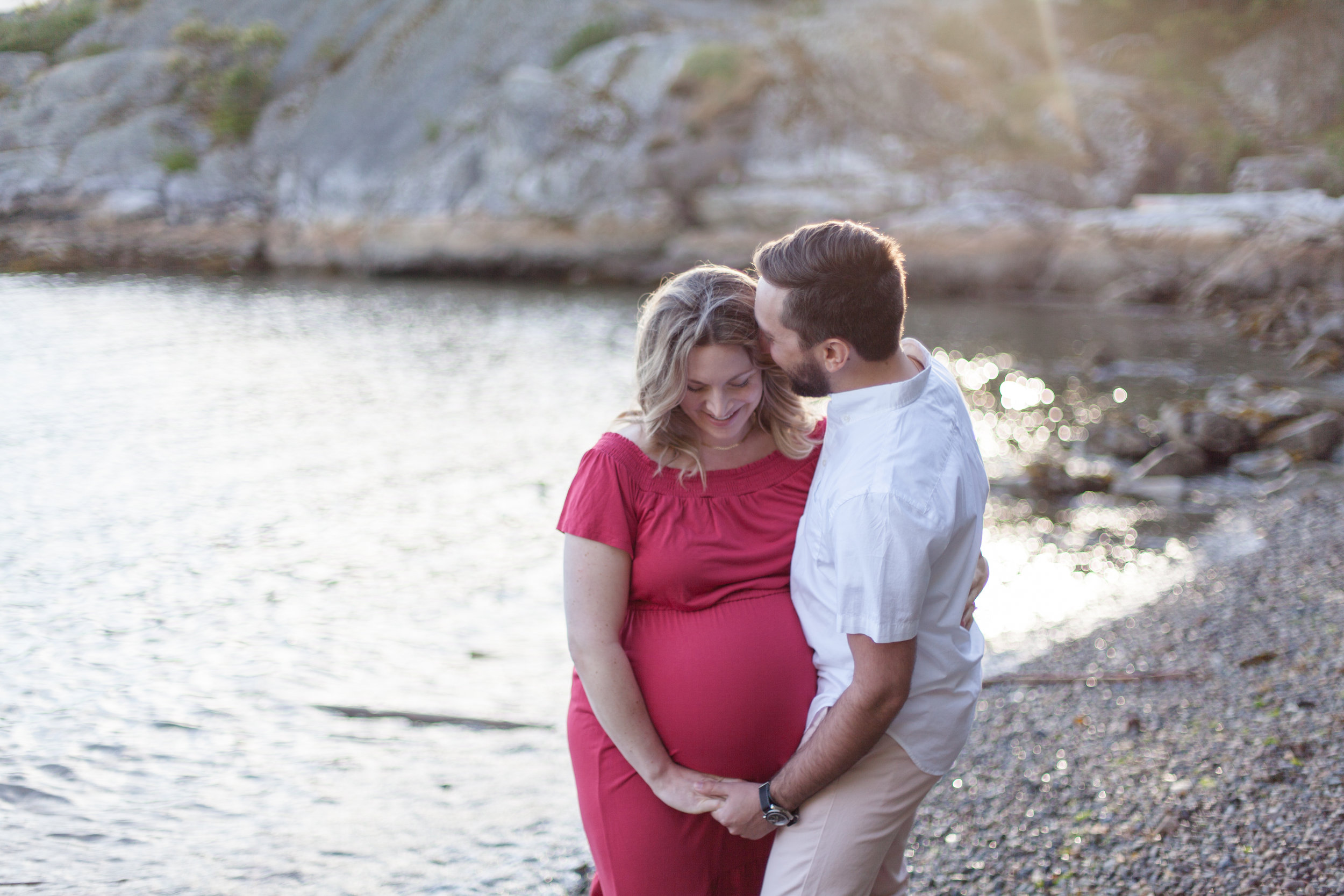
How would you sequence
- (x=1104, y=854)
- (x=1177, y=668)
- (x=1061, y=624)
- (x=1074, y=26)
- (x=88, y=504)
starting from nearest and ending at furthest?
1. (x=1104, y=854)
2. (x=1177, y=668)
3. (x=1061, y=624)
4. (x=88, y=504)
5. (x=1074, y=26)

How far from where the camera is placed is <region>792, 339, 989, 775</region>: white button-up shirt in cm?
218

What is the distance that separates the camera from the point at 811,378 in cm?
247

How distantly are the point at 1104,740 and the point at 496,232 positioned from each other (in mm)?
34586

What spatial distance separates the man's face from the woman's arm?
674 millimetres

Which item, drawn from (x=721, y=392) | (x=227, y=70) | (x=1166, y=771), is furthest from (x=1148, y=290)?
(x=227, y=70)

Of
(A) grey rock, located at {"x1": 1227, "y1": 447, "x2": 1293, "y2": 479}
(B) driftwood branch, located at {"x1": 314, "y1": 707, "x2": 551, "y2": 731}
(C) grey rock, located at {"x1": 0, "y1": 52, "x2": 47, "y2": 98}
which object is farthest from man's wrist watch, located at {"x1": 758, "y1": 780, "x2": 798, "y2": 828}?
(C) grey rock, located at {"x1": 0, "y1": 52, "x2": 47, "y2": 98}

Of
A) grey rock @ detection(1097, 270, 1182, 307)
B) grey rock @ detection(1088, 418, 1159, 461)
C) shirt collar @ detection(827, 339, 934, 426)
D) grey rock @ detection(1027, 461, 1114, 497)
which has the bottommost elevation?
grey rock @ detection(1097, 270, 1182, 307)

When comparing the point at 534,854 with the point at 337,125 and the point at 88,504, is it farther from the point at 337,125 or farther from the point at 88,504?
the point at 337,125

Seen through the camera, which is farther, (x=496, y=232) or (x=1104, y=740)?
(x=496, y=232)

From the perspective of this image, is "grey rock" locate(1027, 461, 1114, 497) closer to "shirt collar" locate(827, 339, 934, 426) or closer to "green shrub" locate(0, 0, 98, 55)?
"shirt collar" locate(827, 339, 934, 426)

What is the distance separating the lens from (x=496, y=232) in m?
37.0

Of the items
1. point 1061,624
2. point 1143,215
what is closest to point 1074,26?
point 1143,215

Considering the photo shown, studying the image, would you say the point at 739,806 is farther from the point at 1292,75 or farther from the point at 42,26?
the point at 1292,75

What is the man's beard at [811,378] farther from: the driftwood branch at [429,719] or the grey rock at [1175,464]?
the grey rock at [1175,464]
